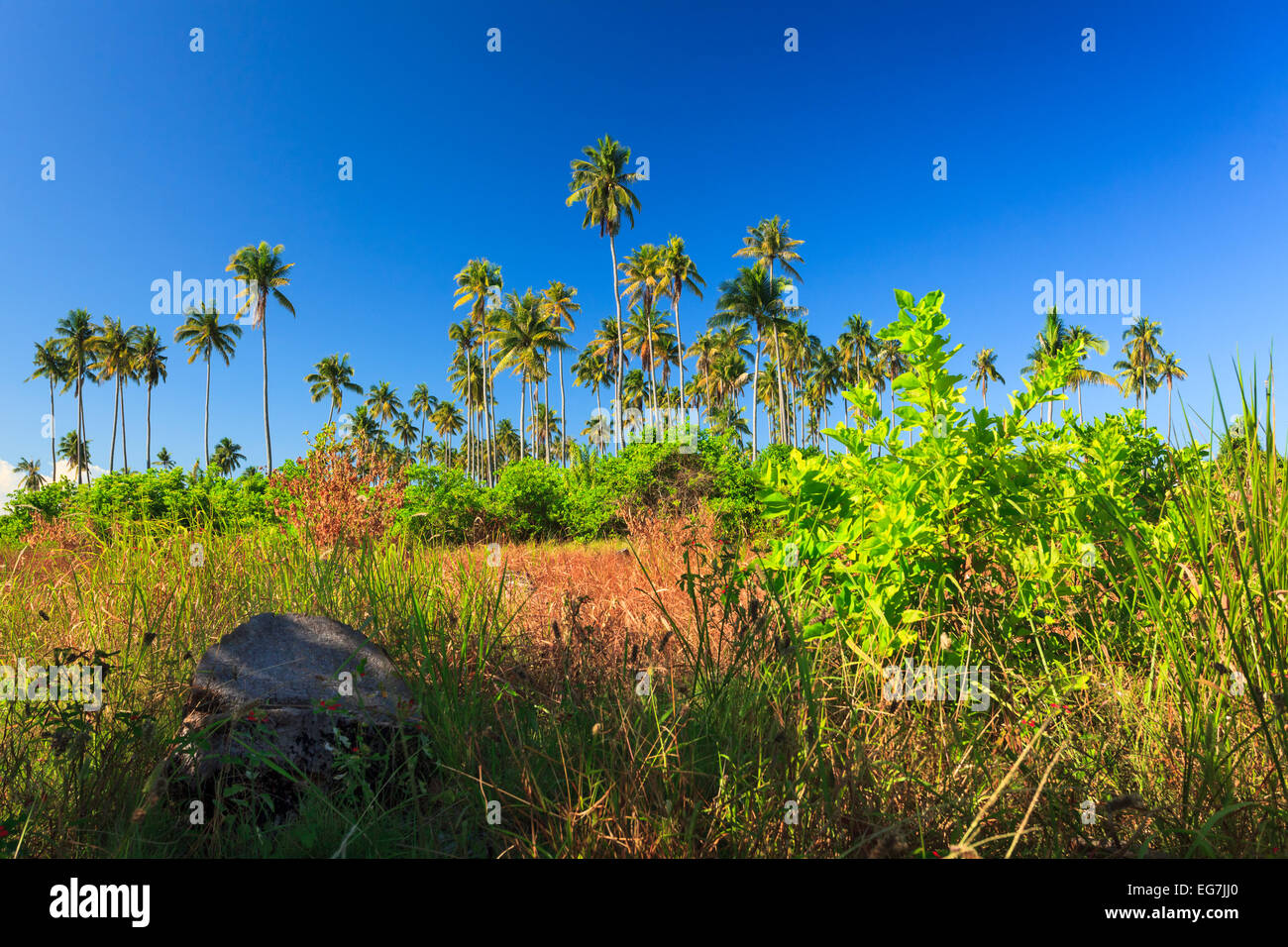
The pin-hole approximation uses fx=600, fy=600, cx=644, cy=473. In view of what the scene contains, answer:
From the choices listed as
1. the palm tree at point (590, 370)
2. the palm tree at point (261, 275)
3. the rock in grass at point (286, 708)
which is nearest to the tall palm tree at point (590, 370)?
the palm tree at point (590, 370)

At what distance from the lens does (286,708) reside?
2686 mm

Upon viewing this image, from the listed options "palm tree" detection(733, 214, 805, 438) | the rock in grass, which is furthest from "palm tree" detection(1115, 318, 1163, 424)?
the rock in grass

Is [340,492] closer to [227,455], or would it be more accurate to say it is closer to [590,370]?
[590,370]

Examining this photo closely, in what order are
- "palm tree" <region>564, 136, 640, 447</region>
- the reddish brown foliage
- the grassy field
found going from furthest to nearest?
"palm tree" <region>564, 136, 640, 447</region> → the reddish brown foliage → the grassy field

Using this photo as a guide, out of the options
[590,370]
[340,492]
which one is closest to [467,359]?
[590,370]

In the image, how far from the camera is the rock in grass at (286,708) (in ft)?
7.91

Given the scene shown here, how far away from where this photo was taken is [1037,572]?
2.67m

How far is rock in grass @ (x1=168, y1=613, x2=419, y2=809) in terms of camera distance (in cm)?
241

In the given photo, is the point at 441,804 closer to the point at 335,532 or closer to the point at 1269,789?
the point at 1269,789

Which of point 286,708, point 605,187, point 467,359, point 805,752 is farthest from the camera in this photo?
point 467,359

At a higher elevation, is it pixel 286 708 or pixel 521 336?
pixel 521 336

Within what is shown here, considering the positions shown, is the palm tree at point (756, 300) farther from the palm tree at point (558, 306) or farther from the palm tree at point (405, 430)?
the palm tree at point (405, 430)

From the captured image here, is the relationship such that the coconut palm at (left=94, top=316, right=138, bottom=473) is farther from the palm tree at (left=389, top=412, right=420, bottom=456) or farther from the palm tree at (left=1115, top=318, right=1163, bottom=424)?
the palm tree at (left=1115, top=318, right=1163, bottom=424)

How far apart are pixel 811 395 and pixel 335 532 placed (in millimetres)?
60578
